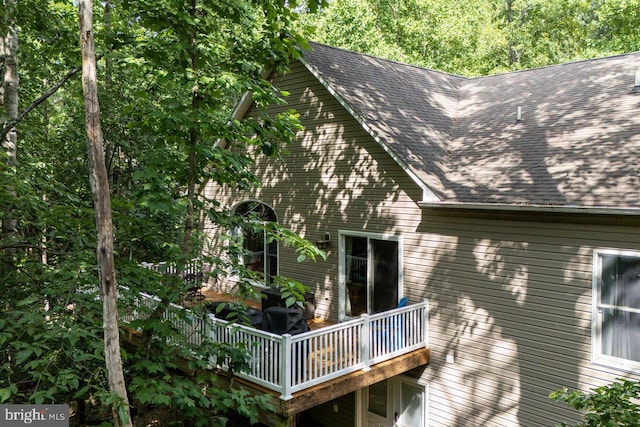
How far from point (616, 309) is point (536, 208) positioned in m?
1.76

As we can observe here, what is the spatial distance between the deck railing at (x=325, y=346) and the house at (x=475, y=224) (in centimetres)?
62

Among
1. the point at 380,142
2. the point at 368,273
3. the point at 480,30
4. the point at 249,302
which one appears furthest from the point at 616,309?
the point at 480,30

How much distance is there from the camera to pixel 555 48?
88.7ft

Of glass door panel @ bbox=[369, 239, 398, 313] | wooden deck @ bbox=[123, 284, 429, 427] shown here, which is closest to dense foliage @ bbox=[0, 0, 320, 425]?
wooden deck @ bbox=[123, 284, 429, 427]

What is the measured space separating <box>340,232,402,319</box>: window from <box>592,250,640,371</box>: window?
3.34 m

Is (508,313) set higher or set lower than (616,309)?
lower

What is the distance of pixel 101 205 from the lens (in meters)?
3.81

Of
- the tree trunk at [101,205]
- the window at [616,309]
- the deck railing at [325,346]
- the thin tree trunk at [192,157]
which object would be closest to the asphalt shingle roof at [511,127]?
the window at [616,309]

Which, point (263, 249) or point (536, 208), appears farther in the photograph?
point (263, 249)

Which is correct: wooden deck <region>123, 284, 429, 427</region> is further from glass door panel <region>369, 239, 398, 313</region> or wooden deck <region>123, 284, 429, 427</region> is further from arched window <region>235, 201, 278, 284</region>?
arched window <region>235, 201, 278, 284</region>

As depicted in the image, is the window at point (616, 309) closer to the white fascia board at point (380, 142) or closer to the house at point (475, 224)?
the house at point (475, 224)

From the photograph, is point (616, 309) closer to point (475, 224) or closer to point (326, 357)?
point (475, 224)

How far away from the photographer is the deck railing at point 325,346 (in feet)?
22.8

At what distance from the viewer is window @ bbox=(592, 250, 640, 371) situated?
6.59 m
